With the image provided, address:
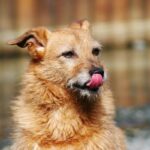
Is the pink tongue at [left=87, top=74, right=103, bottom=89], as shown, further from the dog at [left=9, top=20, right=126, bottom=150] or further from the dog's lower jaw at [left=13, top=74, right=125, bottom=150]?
the dog's lower jaw at [left=13, top=74, right=125, bottom=150]

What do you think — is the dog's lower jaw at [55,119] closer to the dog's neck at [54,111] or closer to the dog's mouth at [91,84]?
the dog's neck at [54,111]

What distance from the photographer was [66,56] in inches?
440

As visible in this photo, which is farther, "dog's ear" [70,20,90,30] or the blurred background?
the blurred background

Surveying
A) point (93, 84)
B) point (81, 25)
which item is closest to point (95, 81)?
point (93, 84)

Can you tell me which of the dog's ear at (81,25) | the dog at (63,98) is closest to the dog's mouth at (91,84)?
the dog at (63,98)

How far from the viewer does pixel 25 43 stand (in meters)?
11.3

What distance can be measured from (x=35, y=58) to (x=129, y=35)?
420 inches

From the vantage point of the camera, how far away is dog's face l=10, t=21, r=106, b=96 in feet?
35.6

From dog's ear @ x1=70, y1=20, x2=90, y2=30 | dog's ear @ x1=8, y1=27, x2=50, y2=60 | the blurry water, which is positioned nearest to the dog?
dog's ear @ x1=8, y1=27, x2=50, y2=60

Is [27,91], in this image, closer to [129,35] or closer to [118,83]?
[118,83]

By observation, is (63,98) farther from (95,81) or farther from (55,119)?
(95,81)

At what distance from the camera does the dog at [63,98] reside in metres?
10.9

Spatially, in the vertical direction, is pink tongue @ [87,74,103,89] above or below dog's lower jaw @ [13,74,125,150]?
above

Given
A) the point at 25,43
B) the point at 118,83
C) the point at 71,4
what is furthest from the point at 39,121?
the point at 71,4
